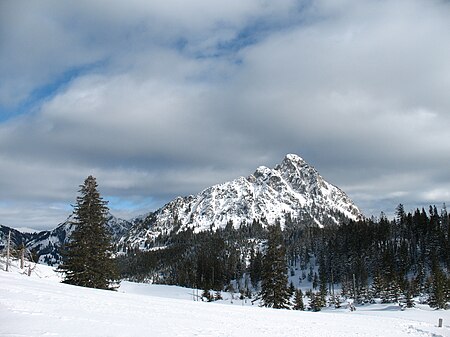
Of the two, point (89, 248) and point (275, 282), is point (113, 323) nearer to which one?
point (89, 248)

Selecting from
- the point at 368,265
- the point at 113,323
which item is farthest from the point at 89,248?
the point at 368,265

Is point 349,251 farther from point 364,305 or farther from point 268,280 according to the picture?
point 268,280

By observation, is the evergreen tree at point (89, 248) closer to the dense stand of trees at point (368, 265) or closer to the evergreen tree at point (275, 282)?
the evergreen tree at point (275, 282)

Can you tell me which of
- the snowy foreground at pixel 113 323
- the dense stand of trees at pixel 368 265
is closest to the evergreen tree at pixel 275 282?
the snowy foreground at pixel 113 323

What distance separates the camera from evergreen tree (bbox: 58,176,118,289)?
3719 cm

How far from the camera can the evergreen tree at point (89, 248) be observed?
37.2m

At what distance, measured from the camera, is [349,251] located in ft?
466

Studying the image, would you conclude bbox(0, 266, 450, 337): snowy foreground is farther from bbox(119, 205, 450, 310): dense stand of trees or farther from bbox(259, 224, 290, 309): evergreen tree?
bbox(119, 205, 450, 310): dense stand of trees

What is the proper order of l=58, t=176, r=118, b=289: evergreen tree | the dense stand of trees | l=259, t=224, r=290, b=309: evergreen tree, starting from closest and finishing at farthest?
l=58, t=176, r=118, b=289: evergreen tree
l=259, t=224, r=290, b=309: evergreen tree
the dense stand of trees

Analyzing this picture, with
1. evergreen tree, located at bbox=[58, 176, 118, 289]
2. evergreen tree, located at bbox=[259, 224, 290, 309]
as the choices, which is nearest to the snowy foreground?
evergreen tree, located at bbox=[58, 176, 118, 289]

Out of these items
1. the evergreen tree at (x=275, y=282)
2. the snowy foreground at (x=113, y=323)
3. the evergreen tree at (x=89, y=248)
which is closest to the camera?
the snowy foreground at (x=113, y=323)

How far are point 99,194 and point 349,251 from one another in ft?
400

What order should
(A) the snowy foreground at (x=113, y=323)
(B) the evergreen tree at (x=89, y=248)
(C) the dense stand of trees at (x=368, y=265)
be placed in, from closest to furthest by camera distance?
(A) the snowy foreground at (x=113, y=323) → (B) the evergreen tree at (x=89, y=248) → (C) the dense stand of trees at (x=368, y=265)

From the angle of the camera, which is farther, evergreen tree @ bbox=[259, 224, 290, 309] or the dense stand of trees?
the dense stand of trees
